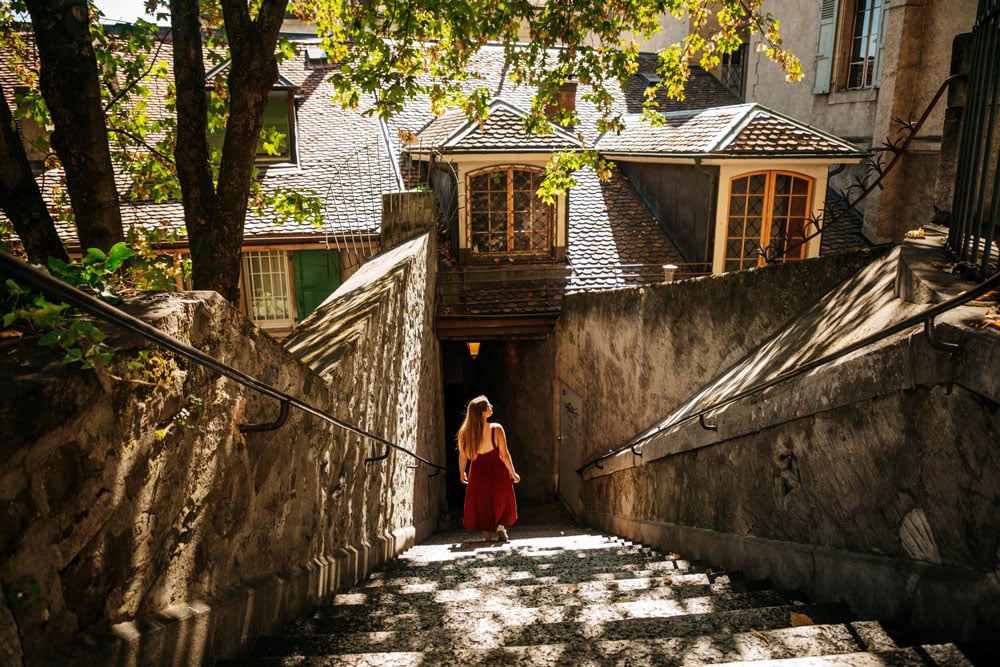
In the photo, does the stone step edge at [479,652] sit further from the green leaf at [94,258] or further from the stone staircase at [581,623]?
the green leaf at [94,258]

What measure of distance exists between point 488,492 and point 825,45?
1106 centimetres

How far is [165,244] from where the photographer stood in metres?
11.2

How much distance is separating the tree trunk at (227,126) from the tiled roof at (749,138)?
711cm

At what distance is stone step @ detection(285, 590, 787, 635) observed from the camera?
311cm

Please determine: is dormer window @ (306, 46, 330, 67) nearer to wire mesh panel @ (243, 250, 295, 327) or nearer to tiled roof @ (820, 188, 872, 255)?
wire mesh panel @ (243, 250, 295, 327)

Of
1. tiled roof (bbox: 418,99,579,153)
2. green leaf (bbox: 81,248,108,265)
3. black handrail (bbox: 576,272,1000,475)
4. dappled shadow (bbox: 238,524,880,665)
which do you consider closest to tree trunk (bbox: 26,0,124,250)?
green leaf (bbox: 81,248,108,265)

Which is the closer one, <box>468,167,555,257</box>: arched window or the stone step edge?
the stone step edge

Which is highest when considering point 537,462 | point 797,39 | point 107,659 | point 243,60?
point 797,39

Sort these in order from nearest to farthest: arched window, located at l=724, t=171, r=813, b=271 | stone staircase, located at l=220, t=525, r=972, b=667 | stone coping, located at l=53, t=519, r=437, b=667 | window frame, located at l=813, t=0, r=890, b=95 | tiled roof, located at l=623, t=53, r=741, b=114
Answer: stone coping, located at l=53, t=519, r=437, b=667
stone staircase, located at l=220, t=525, r=972, b=667
arched window, located at l=724, t=171, r=813, b=271
window frame, located at l=813, t=0, r=890, b=95
tiled roof, located at l=623, t=53, r=741, b=114

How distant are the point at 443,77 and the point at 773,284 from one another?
4105 mm

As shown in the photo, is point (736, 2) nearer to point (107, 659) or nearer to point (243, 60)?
point (243, 60)

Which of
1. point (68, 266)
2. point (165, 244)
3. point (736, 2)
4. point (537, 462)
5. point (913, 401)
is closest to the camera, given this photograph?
point (68, 266)

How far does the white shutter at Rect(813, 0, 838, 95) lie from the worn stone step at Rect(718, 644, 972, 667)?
42.8 ft

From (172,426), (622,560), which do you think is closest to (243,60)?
(172,426)
